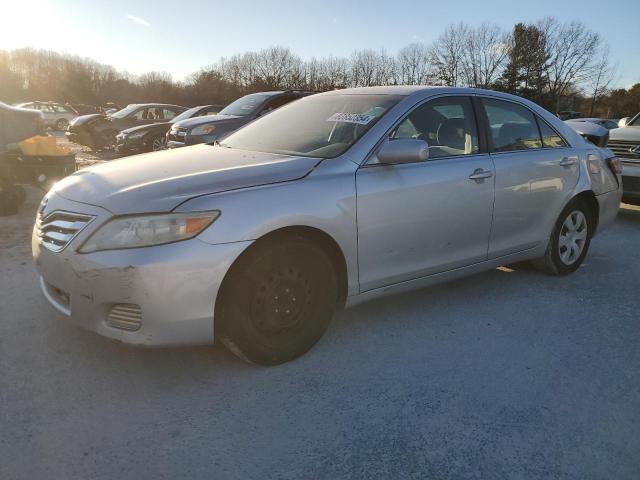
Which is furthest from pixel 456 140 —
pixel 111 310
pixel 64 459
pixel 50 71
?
pixel 50 71

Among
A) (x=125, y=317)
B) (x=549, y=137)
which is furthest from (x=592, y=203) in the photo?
(x=125, y=317)

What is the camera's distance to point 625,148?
7.44m

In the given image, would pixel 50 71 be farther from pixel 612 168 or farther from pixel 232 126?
pixel 612 168

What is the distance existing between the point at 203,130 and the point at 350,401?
8.30m

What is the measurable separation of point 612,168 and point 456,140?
6.71 feet

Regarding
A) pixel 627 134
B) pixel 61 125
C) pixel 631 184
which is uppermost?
pixel 627 134

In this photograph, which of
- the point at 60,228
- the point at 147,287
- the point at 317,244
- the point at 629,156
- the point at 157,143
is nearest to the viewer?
the point at 147,287

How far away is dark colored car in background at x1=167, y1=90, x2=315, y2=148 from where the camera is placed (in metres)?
9.92

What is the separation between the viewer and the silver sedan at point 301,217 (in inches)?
96.3

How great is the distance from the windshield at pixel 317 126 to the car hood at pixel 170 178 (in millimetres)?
197

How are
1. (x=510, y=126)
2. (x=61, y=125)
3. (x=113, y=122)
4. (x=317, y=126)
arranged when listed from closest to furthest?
(x=317, y=126) < (x=510, y=126) < (x=113, y=122) < (x=61, y=125)

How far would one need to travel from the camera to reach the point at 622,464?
215 centimetres

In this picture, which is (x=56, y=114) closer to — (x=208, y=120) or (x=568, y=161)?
(x=208, y=120)

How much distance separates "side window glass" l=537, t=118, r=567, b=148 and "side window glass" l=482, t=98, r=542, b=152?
66mm
